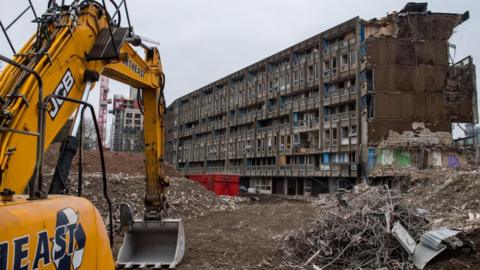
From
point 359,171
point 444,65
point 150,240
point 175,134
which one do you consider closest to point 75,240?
point 150,240

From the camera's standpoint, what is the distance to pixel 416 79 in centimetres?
4141

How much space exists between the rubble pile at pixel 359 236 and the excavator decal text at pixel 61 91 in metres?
6.28

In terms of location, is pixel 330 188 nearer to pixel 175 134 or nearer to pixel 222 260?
pixel 222 260

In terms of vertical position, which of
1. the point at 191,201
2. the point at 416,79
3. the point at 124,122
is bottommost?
the point at 191,201

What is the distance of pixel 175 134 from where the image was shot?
3578 inches

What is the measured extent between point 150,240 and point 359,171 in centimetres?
3439

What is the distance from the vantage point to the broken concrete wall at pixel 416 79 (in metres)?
41.0

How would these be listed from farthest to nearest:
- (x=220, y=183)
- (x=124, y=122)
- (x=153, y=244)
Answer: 1. (x=124, y=122)
2. (x=220, y=183)
3. (x=153, y=244)

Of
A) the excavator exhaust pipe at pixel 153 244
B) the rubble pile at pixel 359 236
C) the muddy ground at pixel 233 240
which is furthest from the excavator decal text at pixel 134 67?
the rubble pile at pixel 359 236

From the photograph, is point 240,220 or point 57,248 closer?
point 57,248

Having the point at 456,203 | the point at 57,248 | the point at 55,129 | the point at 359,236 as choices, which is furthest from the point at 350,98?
the point at 57,248

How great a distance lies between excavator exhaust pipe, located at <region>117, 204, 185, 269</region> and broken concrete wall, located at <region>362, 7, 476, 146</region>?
3377 cm

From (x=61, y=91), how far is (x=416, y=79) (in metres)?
40.7

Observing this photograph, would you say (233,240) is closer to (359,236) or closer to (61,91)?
(359,236)
